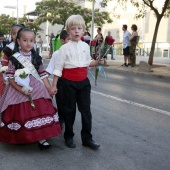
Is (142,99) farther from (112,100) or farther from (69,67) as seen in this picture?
(69,67)

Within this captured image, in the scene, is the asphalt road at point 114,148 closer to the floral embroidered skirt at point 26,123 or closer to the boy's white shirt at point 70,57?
the floral embroidered skirt at point 26,123

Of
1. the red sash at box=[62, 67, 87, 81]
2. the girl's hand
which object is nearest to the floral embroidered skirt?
the girl's hand

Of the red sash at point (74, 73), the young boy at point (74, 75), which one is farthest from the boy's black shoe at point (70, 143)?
the red sash at point (74, 73)

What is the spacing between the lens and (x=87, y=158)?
398 centimetres

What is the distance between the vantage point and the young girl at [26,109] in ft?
13.2

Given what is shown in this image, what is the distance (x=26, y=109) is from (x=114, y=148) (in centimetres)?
117

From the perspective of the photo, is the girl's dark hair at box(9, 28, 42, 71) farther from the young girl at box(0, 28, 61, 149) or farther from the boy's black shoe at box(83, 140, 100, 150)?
the boy's black shoe at box(83, 140, 100, 150)

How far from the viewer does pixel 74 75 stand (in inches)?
163

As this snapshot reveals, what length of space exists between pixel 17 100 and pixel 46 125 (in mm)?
433

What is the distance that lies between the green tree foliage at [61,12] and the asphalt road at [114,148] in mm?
22924

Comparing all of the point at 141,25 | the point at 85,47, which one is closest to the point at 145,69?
the point at 85,47

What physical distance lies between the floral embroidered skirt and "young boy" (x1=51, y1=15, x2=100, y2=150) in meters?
0.24

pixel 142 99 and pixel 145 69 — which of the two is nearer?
pixel 142 99

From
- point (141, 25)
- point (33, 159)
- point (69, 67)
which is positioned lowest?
point (33, 159)
